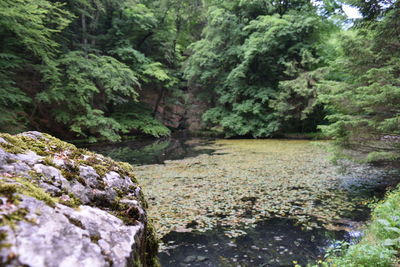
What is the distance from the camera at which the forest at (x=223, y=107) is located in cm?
437

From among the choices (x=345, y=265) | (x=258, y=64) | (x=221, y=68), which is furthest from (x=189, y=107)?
(x=345, y=265)

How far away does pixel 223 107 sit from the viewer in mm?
21984

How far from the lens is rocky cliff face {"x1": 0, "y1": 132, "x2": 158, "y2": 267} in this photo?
119 cm

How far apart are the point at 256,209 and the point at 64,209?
4.18m

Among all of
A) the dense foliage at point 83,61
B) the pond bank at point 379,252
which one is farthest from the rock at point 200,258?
the dense foliage at point 83,61

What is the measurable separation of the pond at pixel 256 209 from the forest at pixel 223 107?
0.18ft

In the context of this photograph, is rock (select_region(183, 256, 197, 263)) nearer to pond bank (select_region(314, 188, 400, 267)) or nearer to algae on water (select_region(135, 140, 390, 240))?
algae on water (select_region(135, 140, 390, 240))

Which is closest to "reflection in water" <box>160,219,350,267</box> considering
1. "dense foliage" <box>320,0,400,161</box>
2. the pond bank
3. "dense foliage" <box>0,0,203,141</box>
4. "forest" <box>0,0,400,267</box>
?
"forest" <box>0,0,400,267</box>

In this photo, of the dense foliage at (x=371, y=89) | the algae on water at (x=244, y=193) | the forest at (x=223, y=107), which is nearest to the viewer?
the forest at (x=223, y=107)

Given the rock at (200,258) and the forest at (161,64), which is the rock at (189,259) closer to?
the rock at (200,258)

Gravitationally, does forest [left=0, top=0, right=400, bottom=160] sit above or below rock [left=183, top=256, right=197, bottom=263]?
above

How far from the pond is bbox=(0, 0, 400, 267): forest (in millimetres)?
54

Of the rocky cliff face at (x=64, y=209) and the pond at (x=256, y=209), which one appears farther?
the pond at (x=256, y=209)

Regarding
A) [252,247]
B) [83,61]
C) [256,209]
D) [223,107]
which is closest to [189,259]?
[252,247]
